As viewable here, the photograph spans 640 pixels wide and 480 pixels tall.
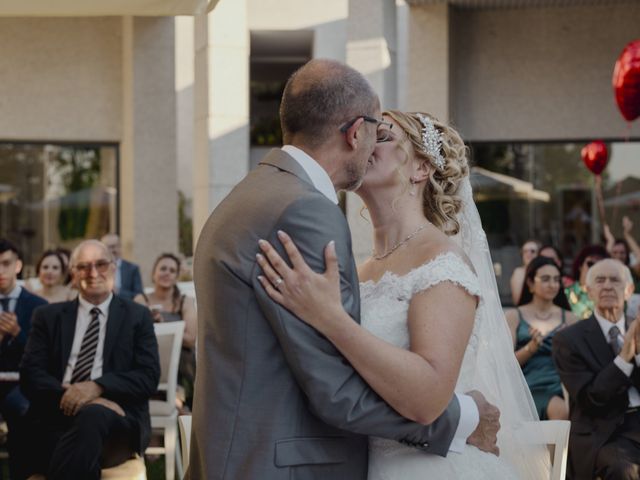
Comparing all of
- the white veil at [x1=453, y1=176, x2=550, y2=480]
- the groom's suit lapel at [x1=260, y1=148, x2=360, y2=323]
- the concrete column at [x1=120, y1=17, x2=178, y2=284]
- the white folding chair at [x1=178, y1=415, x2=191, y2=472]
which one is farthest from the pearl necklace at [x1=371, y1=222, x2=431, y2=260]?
the concrete column at [x1=120, y1=17, x2=178, y2=284]

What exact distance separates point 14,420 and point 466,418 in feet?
13.2

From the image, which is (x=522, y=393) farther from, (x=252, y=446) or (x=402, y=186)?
(x=252, y=446)

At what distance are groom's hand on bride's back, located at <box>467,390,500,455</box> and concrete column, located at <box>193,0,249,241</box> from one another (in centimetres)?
944

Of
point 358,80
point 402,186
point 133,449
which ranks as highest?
A: point 358,80

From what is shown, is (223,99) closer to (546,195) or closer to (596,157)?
(596,157)

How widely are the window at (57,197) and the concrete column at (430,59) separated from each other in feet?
14.7

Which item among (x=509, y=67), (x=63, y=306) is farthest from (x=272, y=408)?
(x=509, y=67)

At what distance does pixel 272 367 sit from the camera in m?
2.57

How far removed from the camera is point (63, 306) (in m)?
6.30

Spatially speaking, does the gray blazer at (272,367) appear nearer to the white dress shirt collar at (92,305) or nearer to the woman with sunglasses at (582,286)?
the white dress shirt collar at (92,305)

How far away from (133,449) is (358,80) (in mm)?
3736

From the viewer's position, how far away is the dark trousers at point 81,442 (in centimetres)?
542

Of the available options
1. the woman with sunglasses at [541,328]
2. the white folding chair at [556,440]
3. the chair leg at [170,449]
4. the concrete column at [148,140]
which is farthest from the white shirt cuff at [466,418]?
the concrete column at [148,140]

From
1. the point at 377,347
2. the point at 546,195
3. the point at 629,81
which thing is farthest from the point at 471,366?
the point at 546,195
